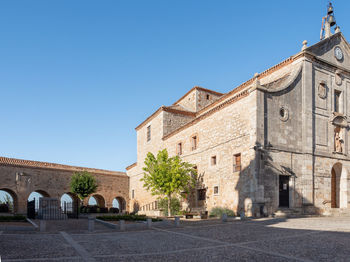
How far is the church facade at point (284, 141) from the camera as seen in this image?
18.3 m

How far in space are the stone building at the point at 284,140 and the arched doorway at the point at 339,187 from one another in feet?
0.20

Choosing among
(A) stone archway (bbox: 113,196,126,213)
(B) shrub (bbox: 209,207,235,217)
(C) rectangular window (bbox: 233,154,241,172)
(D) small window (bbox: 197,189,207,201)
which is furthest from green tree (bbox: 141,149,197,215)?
(A) stone archway (bbox: 113,196,126,213)

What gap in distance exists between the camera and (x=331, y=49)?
22984 mm

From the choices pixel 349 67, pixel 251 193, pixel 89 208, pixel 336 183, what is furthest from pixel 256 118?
pixel 89 208

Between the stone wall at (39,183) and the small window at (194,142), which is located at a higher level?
the small window at (194,142)

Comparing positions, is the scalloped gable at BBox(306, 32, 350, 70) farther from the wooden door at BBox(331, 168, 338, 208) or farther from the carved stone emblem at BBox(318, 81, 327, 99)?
the wooden door at BBox(331, 168, 338, 208)

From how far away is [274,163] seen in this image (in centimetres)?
1845

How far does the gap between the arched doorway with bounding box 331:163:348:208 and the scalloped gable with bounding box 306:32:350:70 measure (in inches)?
296

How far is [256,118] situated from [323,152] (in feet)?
20.7

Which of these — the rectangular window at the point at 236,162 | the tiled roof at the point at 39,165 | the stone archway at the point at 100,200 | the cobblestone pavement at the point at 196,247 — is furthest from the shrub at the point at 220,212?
the tiled roof at the point at 39,165

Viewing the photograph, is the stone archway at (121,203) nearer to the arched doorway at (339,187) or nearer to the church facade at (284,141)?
the church facade at (284,141)

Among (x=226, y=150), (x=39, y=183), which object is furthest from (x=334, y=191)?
(x=39, y=183)

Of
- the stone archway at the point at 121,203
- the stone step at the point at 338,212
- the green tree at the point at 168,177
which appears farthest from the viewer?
the stone archway at the point at 121,203

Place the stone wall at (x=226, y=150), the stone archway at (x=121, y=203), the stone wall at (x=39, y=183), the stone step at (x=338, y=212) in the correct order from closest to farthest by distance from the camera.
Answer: the stone wall at (x=226, y=150)
the stone step at (x=338, y=212)
the stone wall at (x=39, y=183)
the stone archway at (x=121, y=203)
